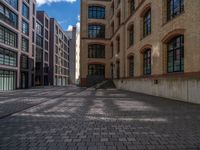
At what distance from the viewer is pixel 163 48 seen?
50.9ft

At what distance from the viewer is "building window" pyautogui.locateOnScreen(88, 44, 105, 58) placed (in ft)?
124

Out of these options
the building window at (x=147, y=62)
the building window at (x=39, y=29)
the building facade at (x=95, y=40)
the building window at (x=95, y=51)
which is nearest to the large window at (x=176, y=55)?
the building window at (x=147, y=62)

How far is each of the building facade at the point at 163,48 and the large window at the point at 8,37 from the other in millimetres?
16713

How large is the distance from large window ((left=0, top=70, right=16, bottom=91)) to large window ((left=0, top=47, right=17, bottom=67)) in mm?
1288

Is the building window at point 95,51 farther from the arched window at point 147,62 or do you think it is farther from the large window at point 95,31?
the arched window at point 147,62

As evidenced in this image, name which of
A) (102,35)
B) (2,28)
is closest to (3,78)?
(2,28)

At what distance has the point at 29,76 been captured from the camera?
36.7 m

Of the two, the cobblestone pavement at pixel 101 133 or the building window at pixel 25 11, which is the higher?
the building window at pixel 25 11

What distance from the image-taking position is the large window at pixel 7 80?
87.3 feet

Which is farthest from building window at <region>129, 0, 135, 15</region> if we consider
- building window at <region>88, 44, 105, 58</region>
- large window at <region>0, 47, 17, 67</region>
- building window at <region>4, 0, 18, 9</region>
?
large window at <region>0, 47, 17, 67</region>

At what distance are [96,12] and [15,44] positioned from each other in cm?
1698

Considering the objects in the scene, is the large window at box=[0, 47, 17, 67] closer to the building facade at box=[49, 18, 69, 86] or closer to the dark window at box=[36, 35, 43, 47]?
the dark window at box=[36, 35, 43, 47]

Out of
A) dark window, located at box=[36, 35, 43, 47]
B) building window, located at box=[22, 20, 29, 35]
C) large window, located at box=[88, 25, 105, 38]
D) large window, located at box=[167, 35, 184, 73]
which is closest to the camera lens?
large window, located at box=[167, 35, 184, 73]

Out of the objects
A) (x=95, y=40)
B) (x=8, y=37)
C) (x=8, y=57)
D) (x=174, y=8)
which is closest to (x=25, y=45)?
(x=8, y=37)
